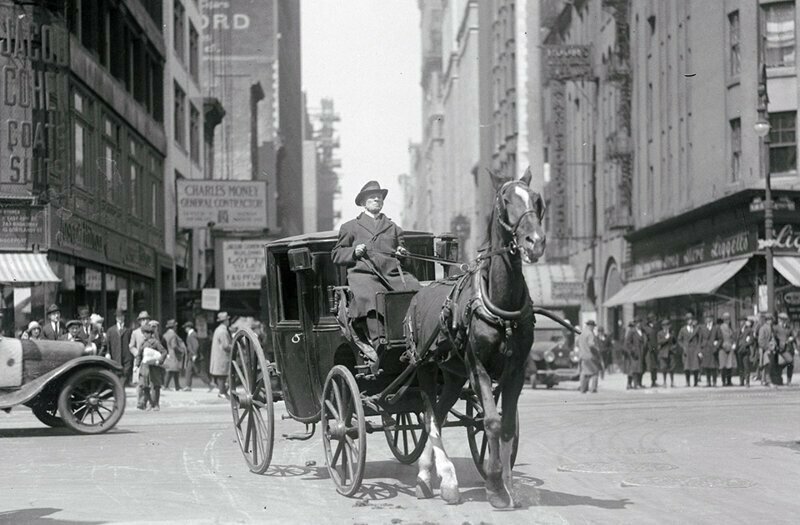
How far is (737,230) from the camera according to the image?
118 ft

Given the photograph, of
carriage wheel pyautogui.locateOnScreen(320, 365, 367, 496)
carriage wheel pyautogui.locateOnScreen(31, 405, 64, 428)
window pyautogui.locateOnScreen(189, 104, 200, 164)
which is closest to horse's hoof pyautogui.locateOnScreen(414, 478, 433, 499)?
carriage wheel pyautogui.locateOnScreen(320, 365, 367, 496)

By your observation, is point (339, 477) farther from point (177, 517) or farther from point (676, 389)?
point (676, 389)

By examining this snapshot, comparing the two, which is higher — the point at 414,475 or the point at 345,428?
the point at 345,428

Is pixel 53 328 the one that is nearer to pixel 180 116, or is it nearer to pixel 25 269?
pixel 25 269

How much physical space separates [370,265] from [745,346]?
21.4 m

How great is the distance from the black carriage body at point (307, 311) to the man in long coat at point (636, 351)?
1894 cm

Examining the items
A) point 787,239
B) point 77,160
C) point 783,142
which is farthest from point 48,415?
point 783,142

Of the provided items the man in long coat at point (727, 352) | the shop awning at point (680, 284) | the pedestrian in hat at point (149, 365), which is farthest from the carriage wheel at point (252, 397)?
the shop awning at point (680, 284)

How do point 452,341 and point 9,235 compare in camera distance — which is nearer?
point 452,341

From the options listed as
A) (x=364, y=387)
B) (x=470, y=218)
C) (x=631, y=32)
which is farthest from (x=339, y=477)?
(x=470, y=218)

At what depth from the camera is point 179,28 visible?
5100 centimetres

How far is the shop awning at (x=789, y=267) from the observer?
33594mm

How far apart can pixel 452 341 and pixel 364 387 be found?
5.81 ft

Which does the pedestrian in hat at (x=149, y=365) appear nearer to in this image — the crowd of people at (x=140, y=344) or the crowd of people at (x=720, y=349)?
the crowd of people at (x=140, y=344)
